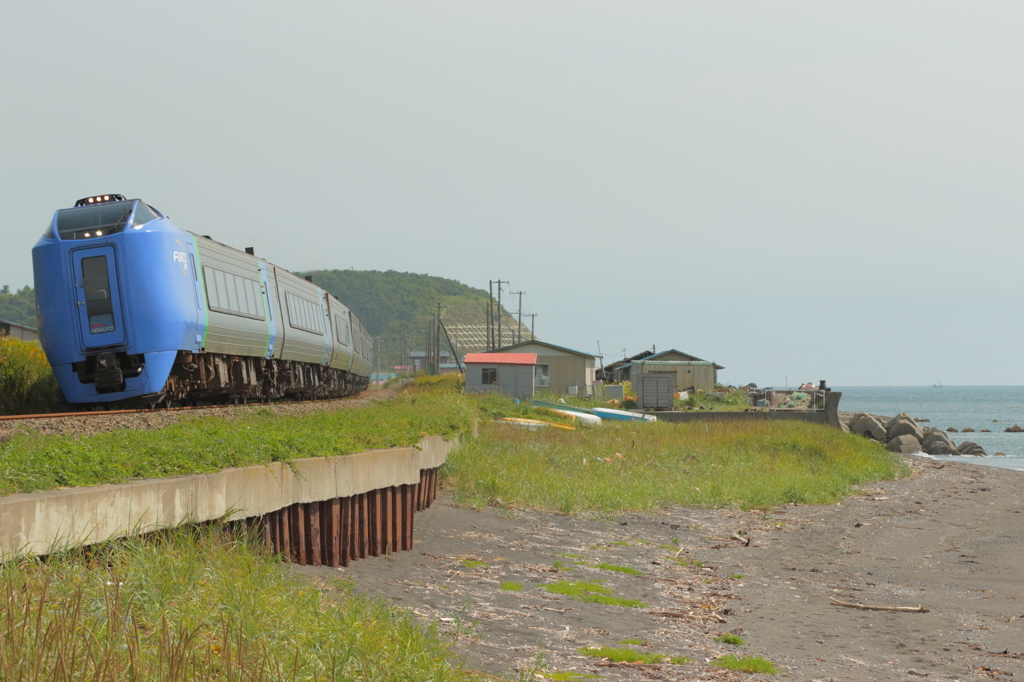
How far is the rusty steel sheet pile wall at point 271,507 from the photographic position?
553 cm

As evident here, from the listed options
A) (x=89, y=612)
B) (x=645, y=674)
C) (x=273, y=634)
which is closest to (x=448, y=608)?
(x=645, y=674)

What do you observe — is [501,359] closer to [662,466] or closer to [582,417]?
[582,417]

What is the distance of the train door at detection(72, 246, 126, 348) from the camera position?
16422mm

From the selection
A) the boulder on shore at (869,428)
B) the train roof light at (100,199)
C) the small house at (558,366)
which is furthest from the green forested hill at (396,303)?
the train roof light at (100,199)

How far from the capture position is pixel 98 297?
16484 millimetres

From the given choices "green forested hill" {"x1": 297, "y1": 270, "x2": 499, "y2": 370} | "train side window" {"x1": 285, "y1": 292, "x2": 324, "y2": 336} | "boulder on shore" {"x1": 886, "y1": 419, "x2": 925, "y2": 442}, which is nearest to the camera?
"train side window" {"x1": 285, "y1": 292, "x2": 324, "y2": 336}

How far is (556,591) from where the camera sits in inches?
413

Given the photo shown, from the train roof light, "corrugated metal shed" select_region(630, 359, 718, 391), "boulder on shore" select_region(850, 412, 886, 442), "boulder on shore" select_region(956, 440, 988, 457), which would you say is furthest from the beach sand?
"corrugated metal shed" select_region(630, 359, 718, 391)

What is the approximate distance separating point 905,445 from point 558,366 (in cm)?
2025

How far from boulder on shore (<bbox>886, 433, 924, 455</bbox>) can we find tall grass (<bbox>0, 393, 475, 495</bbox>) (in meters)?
45.6

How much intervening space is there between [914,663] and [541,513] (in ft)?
24.3

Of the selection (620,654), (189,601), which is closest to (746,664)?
(620,654)

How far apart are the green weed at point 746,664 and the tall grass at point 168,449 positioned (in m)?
4.10

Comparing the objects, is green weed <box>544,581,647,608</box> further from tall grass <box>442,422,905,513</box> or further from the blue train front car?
the blue train front car
